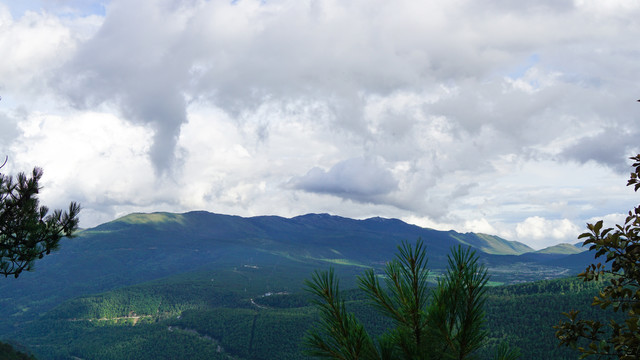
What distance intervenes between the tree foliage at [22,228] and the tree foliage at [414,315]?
13057 mm

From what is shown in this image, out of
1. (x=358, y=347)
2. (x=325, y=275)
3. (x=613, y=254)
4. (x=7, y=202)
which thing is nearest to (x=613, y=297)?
(x=613, y=254)

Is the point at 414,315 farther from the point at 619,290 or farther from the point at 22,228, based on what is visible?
the point at 22,228

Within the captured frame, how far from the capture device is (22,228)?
14305 mm

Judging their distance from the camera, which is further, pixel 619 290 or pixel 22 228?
pixel 22 228

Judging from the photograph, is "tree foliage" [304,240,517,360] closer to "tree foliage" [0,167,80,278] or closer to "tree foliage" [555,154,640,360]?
"tree foliage" [555,154,640,360]

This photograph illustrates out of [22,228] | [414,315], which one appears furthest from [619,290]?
[22,228]

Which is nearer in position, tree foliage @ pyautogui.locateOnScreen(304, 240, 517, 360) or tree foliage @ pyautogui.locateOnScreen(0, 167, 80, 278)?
tree foliage @ pyautogui.locateOnScreen(304, 240, 517, 360)

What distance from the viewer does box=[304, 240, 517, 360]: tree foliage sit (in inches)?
233

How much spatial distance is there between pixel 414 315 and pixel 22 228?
14.3 meters

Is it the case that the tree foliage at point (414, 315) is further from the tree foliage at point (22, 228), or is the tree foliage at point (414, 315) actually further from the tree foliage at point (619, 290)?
the tree foliage at point (22, 228)

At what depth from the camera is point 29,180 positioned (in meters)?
14.9

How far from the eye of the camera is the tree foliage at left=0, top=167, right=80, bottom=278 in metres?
14.2

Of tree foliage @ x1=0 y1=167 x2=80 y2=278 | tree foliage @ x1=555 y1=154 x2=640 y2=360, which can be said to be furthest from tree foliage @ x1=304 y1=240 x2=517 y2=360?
tree foliage @ x1=0 y1=167 x2=80 y2=278

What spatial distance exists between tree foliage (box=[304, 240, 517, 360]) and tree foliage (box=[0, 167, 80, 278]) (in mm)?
13057
